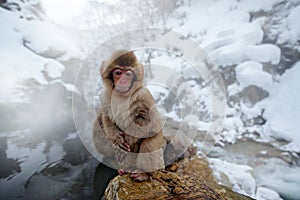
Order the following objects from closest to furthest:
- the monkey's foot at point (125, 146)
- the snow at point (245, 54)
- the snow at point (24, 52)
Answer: the monkey's foot at point (125, 146), the snow at point (24, 52), the snow at point (245, 54)

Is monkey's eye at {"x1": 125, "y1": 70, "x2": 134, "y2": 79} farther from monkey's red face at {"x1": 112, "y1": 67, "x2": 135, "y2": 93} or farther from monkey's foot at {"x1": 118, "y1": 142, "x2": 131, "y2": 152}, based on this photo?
monkey's foot at {"x1": 118, "y1": 142, "x2": 131, "y2": 152}

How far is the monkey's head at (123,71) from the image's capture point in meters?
1.23

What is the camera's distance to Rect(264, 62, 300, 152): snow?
20.4ft

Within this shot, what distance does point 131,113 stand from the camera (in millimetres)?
1292

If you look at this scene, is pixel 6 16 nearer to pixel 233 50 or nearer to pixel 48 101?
pixel 48 101

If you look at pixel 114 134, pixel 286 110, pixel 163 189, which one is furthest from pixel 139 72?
pixel 286 110

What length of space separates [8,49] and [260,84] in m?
12.1

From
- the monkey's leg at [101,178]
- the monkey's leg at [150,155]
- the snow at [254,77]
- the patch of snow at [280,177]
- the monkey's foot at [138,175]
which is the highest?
the snow at [254,77]

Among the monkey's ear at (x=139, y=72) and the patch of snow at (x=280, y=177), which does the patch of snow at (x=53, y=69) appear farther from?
the monkey's ear at (x=139, y=72)

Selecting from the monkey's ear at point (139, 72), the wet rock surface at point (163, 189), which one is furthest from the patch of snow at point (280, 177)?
the monkey's ear at point (139, 72)

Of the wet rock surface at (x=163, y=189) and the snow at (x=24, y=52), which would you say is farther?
the snow at (x=24, y=52)

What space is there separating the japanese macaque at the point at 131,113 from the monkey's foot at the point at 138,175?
21mm

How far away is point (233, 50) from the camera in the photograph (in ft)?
34.2

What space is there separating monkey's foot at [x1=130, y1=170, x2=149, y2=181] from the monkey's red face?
23.6 inches
